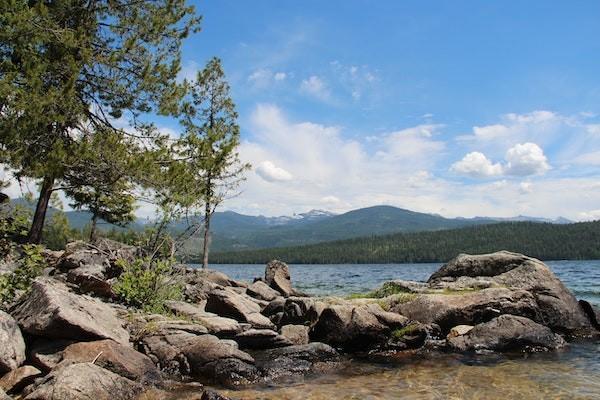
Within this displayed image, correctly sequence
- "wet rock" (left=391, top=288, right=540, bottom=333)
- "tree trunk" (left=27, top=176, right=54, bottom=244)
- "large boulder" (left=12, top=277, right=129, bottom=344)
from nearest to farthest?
1. "large boulder" (left=12, top=277, right=129, bottom=344)
2. "wet rock" (left=391, top=288, right=540, bottom=333)
3. "tree trunk" (left=27, top=176, right=54, bottom=244)

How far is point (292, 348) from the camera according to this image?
45.3 ft

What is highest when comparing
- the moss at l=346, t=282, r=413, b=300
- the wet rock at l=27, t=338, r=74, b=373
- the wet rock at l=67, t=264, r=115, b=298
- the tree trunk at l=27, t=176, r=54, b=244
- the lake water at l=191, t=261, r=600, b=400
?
the tree trunk at l=27, t=176, r=54, b=244

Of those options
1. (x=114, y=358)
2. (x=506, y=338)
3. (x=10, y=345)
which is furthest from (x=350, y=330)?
(x=10, y=345)

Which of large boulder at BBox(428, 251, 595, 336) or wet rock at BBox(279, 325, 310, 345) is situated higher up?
large boulder at BBox(428, 251, 595, 336)

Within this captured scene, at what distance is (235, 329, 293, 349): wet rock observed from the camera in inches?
555

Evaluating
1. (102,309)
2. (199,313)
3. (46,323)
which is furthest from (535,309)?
(46,323)

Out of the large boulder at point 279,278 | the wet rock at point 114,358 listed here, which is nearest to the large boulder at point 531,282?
the large boulder at point 279,278

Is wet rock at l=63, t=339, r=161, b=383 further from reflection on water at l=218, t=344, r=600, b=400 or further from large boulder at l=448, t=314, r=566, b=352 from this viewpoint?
large boulder at l=448, t=314, r=566, b=352

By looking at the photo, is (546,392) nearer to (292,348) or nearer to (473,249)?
(292,348)

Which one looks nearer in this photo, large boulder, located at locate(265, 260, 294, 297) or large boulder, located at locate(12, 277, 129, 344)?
large boulder, located at locate(12, 277, 129, 344)

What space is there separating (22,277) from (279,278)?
19.9 metres

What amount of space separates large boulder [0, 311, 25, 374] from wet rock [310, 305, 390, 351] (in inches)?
349

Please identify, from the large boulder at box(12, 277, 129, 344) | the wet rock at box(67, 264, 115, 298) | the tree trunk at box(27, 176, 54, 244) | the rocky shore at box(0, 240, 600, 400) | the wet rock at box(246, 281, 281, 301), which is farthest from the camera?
the wet rock at box(246, 281, 281, 301)

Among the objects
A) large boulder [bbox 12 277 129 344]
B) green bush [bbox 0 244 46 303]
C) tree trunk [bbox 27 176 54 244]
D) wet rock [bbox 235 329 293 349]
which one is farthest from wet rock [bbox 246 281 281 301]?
green bush [bbox 0 244 46 303]
